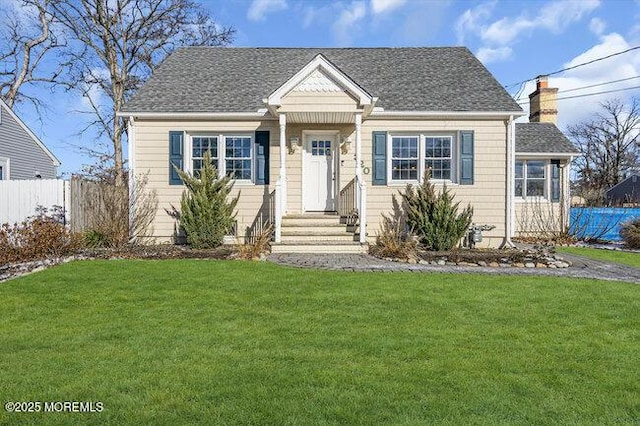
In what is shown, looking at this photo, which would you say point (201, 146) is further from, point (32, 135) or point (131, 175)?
point (32, 135)

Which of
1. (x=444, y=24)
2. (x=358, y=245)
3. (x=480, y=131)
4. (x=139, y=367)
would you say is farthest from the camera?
(x=444, y=24)

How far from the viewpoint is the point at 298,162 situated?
1263 centimetres

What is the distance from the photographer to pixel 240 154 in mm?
12469

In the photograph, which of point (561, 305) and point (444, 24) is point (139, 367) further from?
point (444, 24)

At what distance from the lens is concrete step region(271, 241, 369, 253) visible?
35.4 ft

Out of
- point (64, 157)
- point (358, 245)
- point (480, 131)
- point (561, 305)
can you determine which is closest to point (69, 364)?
point (561, 305)

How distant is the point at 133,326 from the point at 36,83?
25.6 meters

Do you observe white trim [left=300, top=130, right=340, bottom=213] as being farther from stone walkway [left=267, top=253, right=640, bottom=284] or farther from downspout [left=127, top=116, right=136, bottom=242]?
downspout [left=127, top=116, right=136, bottom=242]

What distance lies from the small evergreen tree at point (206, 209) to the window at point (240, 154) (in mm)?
1081

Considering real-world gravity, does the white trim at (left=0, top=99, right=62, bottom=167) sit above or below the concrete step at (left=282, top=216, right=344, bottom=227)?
above

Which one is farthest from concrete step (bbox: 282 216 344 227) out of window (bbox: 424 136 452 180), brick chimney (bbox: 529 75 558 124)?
brick chimney (bbox: 529 75 558 124)

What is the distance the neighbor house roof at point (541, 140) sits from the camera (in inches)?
612

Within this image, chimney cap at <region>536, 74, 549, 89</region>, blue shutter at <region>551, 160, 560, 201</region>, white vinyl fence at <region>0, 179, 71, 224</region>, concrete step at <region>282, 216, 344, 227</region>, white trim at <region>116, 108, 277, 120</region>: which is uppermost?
chimney cap at <region>536, 74, 549, 89</region>

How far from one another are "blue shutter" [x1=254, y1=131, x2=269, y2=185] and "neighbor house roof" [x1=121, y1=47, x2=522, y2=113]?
79cm
